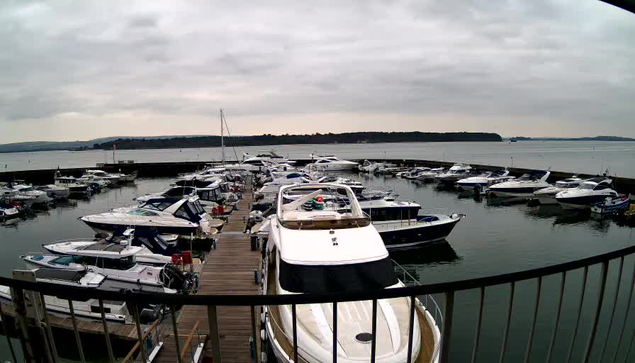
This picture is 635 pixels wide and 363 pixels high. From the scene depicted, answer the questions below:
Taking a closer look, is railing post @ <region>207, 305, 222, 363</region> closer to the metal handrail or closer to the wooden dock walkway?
the metal handrail

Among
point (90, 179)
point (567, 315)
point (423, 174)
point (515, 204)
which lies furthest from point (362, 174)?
point (567, 315)

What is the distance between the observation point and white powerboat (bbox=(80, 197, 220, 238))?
1898cm

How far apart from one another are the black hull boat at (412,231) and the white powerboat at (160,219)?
9965 mm

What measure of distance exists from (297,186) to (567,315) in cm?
999

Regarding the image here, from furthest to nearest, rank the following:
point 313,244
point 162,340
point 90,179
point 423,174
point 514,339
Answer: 1. point 423,174
2. point 90,179
3. point 514,339
4. point 162,340
5. point 313,244

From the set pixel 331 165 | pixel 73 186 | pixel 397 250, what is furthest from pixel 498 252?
pixel 73 186

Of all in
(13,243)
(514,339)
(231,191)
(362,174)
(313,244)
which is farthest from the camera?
(362,174)

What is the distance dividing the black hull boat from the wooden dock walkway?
7.38 m

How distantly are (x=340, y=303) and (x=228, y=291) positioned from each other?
18.6 ft

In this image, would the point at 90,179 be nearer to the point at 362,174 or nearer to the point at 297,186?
the point at 362,174

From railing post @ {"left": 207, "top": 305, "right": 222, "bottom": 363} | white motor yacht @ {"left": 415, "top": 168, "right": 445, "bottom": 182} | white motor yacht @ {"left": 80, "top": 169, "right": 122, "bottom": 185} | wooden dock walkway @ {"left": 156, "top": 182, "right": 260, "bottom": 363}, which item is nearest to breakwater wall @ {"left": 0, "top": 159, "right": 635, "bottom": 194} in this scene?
white motor yacht @ {"left": 80, "top": 169, "right": 122, "bottom": 185}

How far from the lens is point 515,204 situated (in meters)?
33.6

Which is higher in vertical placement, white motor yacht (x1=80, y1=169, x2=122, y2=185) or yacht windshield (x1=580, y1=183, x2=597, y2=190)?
yacht windshield (x1=580, y1=183, x2=597, y2=190)

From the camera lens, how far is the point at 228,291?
1137 centimetres
